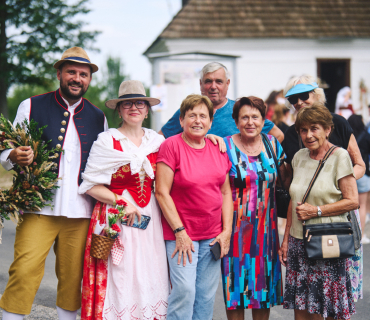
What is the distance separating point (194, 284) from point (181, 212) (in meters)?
0.52

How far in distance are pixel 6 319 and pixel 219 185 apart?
1808mm

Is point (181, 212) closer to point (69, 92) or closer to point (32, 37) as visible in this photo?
point (69, 92)

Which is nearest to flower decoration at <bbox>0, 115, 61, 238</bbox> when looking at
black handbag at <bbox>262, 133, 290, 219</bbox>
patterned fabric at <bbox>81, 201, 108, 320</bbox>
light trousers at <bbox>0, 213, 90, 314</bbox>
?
light trousers at <bbox>0, 213, 90, 314</bbox>

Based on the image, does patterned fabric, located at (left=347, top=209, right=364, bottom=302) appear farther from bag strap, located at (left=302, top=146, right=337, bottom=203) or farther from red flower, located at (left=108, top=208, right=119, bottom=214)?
red flower, located at (left=108, top=208, right=119, bottom=214)

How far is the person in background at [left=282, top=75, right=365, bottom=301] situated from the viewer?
311 cm

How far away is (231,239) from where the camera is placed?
3.24m

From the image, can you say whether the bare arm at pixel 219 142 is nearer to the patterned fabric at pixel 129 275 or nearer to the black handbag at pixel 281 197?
the black handbag at pixel 281 197

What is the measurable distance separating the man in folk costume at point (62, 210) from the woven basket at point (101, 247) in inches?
12.5

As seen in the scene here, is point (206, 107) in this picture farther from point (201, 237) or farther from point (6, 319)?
point (6, 319)

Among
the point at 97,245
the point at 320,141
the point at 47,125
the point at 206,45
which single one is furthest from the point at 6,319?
the point at 206,45

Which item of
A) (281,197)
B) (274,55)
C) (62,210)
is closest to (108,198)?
(62,210)

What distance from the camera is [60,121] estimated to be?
10.5 ft

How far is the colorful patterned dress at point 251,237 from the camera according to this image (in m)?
3.21

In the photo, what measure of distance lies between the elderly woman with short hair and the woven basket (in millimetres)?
1333
